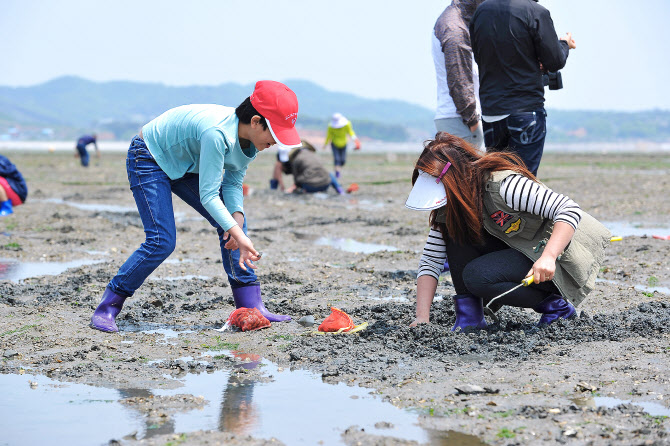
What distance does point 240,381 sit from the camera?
3689 mm

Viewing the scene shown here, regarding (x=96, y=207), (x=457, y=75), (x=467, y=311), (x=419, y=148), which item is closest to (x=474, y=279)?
(x=467, y=311)

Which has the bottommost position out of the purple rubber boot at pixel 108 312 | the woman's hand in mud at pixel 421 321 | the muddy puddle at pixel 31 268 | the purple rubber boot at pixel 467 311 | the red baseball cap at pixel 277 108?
the muddy puddle at pixel 31 268

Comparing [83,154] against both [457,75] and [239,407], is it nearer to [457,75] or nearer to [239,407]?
[457,75]

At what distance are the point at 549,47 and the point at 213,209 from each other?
245 centimetres

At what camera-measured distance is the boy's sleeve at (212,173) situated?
427 centimetres

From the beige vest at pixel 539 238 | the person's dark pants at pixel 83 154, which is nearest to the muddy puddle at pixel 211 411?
the beige vest at pixel 539 238

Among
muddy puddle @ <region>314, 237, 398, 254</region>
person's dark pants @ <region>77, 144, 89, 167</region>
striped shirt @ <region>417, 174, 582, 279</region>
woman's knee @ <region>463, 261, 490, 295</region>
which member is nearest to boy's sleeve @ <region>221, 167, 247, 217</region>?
woman's knee @ <region>463, 261, 490, 295</region>

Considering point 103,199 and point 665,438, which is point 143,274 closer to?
point 665,438

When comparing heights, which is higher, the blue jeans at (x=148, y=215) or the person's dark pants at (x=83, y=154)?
the blue jeans at (x=148, y=215)

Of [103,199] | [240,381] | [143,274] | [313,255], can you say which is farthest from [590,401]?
[103,199]

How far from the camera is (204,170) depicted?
430 centimetres

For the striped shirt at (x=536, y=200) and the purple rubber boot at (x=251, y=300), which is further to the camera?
the purple rubber boot at (x=251, y=300)

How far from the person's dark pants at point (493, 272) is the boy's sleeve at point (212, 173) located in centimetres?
130

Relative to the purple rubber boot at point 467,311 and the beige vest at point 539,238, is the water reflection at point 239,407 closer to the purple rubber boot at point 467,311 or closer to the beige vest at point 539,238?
the purple rubber boot at point 467,311
